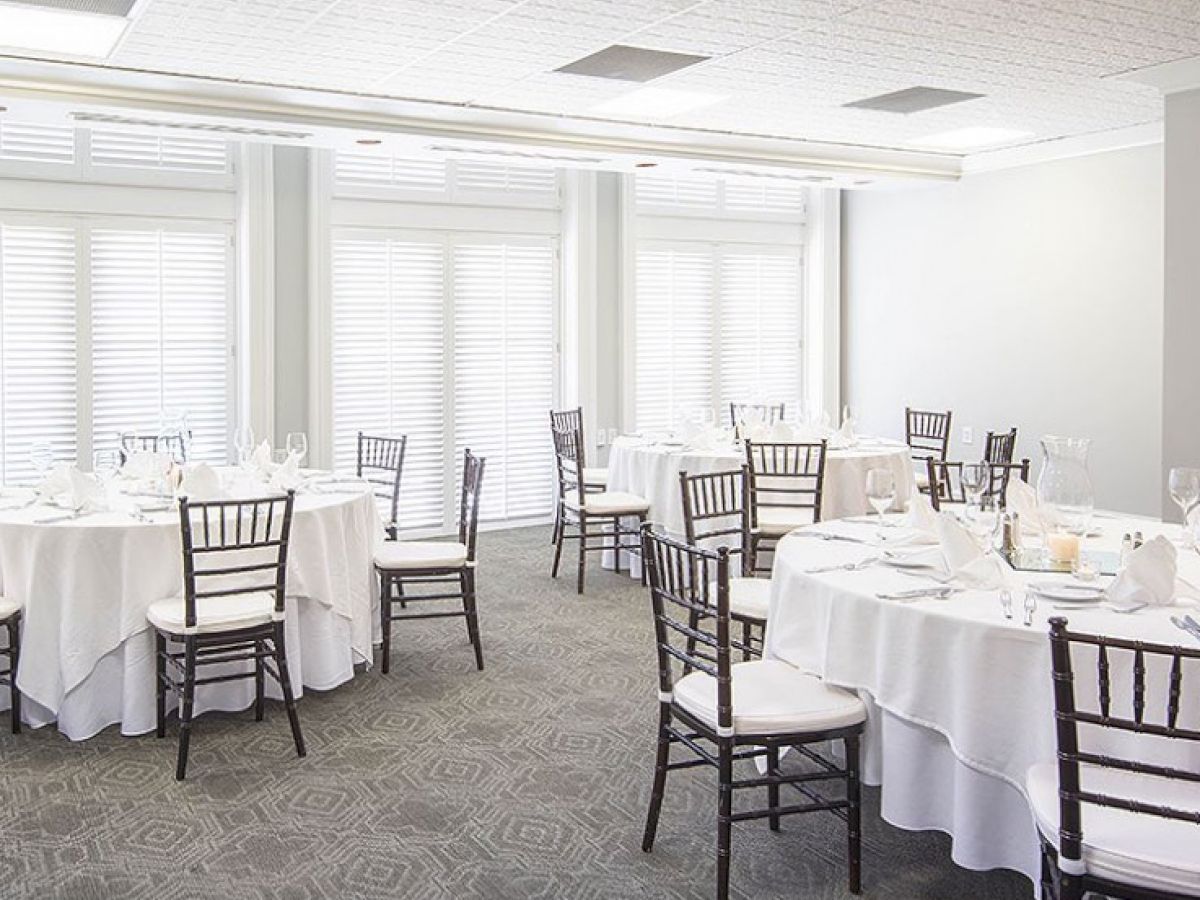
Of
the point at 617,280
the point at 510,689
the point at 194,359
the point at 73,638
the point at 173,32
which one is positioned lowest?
the point at 510,689

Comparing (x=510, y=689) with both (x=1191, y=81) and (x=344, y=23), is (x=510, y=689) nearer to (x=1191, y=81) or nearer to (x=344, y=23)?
(x=344, y=23)

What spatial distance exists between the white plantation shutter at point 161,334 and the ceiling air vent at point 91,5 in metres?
3.10

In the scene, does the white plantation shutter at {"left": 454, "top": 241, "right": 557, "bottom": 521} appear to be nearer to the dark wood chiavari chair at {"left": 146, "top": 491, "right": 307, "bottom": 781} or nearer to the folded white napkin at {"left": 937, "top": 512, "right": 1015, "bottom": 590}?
the dark wood chiavari chair at {"left": 146, "top": 491, "right": 307, "bottom": 781}

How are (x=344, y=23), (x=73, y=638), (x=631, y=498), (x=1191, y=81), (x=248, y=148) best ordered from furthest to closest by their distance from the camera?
(x=248, y=148) < (x=631, y=498) < (x=1191, y=81) < (x=344, y=23) < (x=73, y=638)

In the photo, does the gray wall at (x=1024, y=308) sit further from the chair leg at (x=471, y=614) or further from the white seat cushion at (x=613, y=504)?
the chair leg at (x=471, y=614)

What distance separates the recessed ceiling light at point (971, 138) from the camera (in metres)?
Answer: 8.45

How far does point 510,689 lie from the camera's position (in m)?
5.45

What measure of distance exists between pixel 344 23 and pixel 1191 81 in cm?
445

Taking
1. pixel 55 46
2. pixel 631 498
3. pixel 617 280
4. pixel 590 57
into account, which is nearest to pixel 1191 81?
pixel 590 57

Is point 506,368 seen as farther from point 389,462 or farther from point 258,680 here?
point 258,680

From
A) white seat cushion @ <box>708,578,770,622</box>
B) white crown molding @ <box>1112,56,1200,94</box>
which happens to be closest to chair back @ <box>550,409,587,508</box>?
white seat cushion @ <box>708,578,770,622</box>

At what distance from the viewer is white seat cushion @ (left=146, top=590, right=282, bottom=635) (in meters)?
4.50

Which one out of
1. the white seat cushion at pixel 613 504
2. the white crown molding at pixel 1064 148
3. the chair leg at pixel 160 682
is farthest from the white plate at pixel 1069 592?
the white crown molding at pixel 1064 148

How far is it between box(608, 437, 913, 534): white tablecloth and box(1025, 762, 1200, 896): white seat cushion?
4455 millimetres
